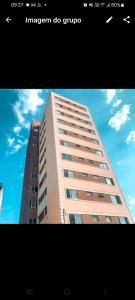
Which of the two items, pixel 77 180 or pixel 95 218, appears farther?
pixel 77 180

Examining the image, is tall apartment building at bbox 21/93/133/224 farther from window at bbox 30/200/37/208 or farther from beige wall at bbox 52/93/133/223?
window at bbox 30/200/37/208

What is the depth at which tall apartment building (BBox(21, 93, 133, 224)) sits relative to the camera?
16.5 metres

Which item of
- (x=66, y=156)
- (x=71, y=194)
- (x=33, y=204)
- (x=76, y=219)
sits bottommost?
(x=76, y=219)

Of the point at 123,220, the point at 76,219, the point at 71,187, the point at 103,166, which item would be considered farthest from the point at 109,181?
the point at 76,219

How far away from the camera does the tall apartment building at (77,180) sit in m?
16.5

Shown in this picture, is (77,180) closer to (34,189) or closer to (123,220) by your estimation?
(123,220)

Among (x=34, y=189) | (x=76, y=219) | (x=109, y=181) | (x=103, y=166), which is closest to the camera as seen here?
(x=76, y=219)

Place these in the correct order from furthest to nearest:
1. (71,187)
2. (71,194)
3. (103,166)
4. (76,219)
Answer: (103,166)
(71,187)
(71,194)
(76,219)

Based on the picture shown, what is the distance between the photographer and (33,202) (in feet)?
A: 80.3

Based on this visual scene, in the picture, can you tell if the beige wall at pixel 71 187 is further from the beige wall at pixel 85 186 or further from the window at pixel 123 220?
the window at pixel 123 220

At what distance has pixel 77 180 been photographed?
1900 centimetres
